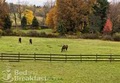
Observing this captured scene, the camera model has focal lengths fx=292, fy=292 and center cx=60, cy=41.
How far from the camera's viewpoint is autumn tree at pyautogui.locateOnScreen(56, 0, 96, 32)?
2987 inches

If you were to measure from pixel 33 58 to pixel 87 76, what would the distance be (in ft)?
31.7

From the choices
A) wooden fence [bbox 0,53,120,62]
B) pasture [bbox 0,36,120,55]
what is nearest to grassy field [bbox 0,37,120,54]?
pasture [bbox 0,36,120,55]

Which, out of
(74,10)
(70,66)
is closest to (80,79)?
(70,66)

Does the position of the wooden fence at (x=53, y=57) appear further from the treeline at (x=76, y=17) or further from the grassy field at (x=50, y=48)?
the treeline at (x=76, y=17)

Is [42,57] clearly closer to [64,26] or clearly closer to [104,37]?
[104,37]

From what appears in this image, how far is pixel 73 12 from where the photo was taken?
75.4 meters

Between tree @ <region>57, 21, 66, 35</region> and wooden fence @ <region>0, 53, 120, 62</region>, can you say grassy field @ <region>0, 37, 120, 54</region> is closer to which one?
wooden fence @ <region>0, 53, 120, 62</region>

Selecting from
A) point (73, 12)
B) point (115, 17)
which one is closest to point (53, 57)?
point (73, 12)

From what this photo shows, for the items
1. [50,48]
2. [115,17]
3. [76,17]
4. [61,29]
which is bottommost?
[50,48]

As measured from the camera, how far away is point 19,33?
7044 centimetres

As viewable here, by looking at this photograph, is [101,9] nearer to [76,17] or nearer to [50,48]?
[76,17]

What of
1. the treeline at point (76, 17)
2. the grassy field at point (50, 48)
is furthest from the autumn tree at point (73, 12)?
the grassy field at point (50, 48)

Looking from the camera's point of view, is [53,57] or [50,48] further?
[50,48]

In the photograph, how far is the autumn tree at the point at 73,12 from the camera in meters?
75.9
